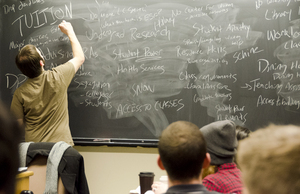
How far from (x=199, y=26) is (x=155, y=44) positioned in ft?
1.65

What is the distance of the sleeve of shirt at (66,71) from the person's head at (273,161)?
7.95 ft

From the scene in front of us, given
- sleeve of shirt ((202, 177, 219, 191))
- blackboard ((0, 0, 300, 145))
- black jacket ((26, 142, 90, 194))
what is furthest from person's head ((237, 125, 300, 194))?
blackboard ((0, 0, 300, 145))

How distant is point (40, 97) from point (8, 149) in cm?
245

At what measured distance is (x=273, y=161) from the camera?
2.06ft

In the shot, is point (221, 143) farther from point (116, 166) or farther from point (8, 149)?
point (116, 166)

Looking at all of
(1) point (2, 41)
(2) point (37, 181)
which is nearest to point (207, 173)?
(2) point (37, 181)

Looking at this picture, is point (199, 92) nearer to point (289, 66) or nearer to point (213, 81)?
point (213, 81)

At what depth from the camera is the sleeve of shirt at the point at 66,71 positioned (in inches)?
111

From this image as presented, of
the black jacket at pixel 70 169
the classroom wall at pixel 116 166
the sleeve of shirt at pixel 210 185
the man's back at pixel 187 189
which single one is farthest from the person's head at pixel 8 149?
the classroom wall at pixel 116 166

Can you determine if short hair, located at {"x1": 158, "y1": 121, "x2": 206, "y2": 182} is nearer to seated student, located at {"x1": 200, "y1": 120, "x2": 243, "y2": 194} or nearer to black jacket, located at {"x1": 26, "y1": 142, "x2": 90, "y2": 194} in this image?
seated student, located at {"x1": 200, "y1": 120, "x2": 243, "y2": 194}

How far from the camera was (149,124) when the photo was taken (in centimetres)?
296

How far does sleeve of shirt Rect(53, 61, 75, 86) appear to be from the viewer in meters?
2.83

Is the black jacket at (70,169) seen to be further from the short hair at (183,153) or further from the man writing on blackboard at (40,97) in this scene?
the short hair at (183,153)

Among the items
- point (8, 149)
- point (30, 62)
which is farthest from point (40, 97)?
point (8, 149)
